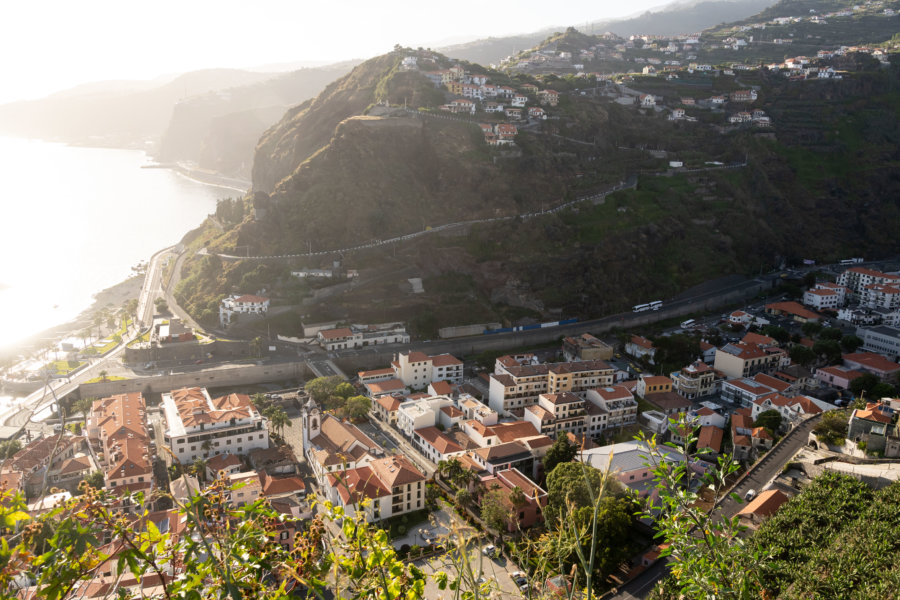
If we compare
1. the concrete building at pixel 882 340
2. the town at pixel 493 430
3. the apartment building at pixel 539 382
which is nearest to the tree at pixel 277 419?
the town at pixel 493 430

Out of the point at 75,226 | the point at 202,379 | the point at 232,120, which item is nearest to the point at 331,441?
the point at 202,379

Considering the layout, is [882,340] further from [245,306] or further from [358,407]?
[245,306]

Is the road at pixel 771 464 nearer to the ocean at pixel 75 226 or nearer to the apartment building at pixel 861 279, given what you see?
the apartment building at pixel 861 279

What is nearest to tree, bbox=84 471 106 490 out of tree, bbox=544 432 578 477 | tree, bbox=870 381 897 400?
tree, bbox=544 432 578 477

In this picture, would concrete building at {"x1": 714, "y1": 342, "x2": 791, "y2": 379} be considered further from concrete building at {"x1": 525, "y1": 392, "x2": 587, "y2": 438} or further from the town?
concrete building at {"x1": 525, "y1": 392, "x2": 587, "y2": 438}

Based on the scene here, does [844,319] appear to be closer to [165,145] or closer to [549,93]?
[549,93]

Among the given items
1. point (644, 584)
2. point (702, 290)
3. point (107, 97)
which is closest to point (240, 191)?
point (702, 290)
